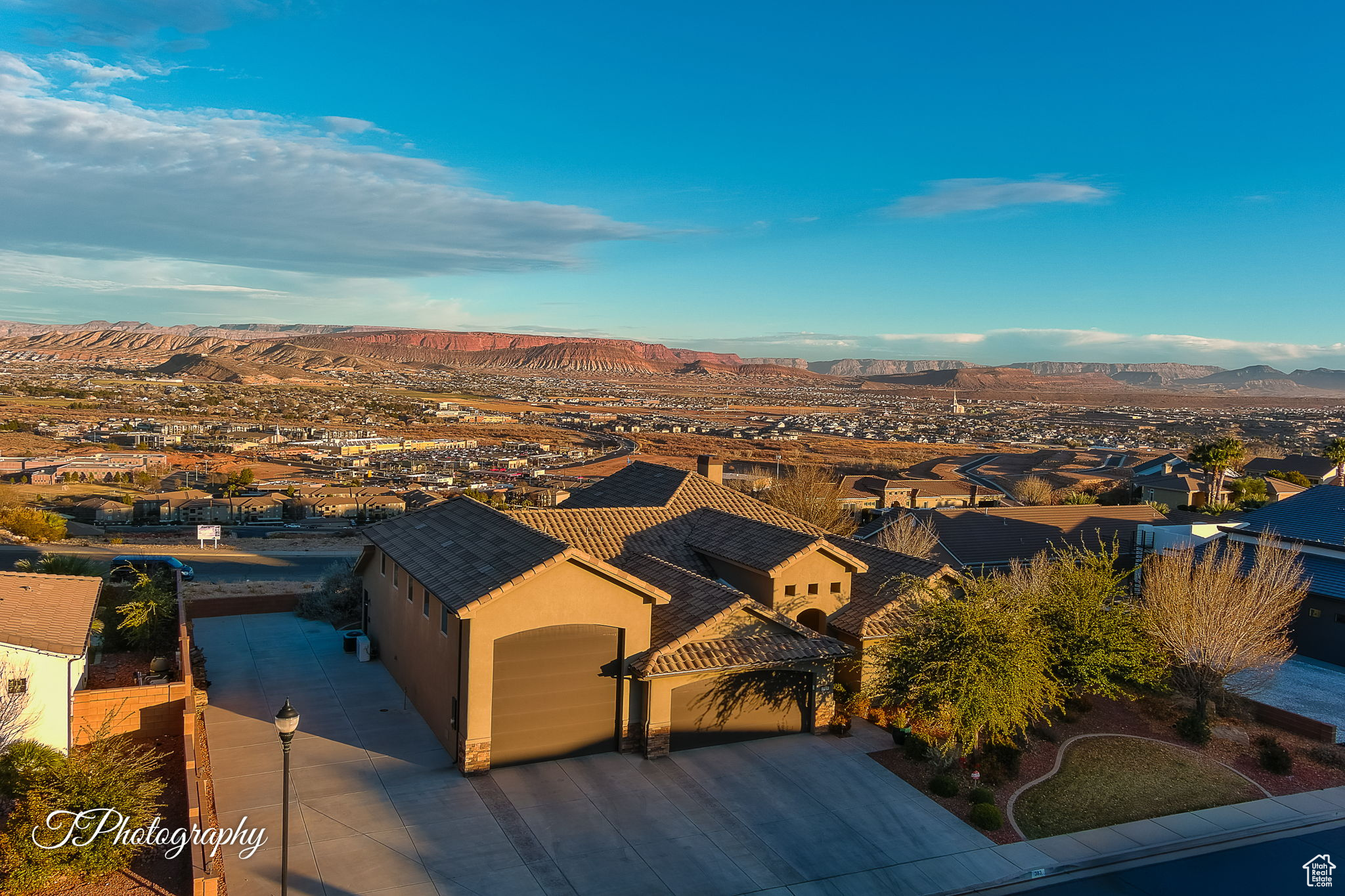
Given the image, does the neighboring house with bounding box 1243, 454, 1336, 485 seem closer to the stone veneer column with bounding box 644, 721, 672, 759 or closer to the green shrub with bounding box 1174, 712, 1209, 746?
the green shrub with bounding box 1174, 712, 1209, 746

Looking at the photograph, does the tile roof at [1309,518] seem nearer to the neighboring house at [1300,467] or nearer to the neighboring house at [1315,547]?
the neighboring house at [1315,547]

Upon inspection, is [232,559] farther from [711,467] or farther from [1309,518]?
[1309,518]

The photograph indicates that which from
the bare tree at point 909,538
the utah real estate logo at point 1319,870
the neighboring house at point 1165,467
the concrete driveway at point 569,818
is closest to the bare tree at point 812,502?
the bare tree at point 909,538

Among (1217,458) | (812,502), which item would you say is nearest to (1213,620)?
(812,502)

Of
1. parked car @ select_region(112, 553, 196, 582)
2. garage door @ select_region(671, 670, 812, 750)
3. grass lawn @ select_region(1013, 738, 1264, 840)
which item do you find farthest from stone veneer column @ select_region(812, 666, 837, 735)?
parked car @ select_region(112, 553, 196, 582)

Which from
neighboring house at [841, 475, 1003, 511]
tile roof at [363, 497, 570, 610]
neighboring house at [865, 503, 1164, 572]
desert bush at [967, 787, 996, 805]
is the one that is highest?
tile roof at [363, 497, 570, 610]

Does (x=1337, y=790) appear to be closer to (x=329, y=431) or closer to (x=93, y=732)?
(x=93, y=732)
